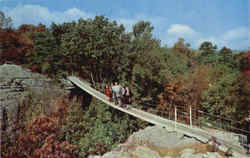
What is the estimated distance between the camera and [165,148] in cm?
789

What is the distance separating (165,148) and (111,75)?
31.3 ft

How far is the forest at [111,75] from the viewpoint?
11.8 metres

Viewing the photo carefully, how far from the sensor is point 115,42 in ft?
49.0

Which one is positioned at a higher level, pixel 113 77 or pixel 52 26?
pixel 52 26

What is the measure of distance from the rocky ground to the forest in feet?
9.81

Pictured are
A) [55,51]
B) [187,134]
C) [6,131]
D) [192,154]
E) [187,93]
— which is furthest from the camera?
[187,93]

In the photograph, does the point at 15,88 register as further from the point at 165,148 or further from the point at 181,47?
the point at 181,47

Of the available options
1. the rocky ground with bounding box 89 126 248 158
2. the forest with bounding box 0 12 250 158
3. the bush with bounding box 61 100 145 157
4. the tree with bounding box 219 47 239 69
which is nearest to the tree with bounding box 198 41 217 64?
the tree with bounding box 219 47 239 69

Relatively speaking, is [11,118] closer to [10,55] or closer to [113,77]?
[10,55]

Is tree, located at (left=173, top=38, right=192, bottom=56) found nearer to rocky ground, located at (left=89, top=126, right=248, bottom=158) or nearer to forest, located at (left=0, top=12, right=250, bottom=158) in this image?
forest, located at (left=0, top=12, right=250, bottom=158)

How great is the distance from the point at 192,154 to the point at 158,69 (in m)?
9.48

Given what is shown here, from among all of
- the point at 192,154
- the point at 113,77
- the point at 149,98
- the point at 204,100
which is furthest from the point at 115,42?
the point at 192,154

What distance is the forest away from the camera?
11781mm

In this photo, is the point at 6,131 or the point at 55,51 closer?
the point at 6,131
